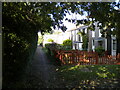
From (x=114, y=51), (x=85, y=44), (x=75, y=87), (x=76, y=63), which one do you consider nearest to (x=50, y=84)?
(x=75, y=87)

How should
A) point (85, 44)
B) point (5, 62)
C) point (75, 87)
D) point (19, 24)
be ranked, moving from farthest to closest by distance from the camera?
point (85, 44) → point (75, 87) → point (19, 24) → point (5, 62)

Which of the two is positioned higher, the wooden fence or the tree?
the tree

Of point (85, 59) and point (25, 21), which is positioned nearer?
point (25, 21)

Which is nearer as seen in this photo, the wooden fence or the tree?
the tree

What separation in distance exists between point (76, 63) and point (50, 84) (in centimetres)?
424

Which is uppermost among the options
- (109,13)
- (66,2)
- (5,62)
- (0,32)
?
(66,2)

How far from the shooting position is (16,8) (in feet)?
13.3

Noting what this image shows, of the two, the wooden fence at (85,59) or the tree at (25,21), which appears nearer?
the tree at (25,21)

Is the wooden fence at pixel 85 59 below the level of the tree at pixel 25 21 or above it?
below

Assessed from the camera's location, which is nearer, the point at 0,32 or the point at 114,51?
the point at 0,32

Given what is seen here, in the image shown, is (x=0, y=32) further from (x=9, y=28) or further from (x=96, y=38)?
(x=96, y=38)

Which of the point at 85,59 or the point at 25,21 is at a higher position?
the point at 25,21

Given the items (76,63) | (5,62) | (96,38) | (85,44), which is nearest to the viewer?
(5,62)

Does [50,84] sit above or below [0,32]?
below
